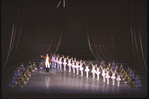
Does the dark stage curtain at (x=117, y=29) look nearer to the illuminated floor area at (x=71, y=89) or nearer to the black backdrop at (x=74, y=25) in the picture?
the black backdrop at (x=74, y=25)

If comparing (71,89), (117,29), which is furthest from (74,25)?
(71,89)

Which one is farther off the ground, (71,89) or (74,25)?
(74,25)

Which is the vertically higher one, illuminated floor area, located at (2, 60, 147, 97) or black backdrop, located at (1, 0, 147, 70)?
black backdrop, located at (1, 0, 147, 70)

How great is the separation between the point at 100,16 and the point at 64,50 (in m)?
7.56

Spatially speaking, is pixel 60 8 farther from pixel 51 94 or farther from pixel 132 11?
pixel 51 94

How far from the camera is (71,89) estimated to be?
7.52 metres

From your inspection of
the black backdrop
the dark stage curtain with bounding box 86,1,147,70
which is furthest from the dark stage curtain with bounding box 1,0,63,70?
the dark stage curtain with bounding box 86,1,147,70

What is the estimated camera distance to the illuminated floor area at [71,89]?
275 inches

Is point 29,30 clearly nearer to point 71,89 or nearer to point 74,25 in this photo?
point 74,25

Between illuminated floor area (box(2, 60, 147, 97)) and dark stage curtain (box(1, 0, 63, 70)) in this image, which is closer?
illuminated floor area (box(2, 60, 147, 97))

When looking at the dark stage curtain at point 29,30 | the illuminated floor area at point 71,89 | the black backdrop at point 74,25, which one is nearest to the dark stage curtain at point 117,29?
the black backdrop at point 74,25

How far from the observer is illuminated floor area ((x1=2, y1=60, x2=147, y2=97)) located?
699cm

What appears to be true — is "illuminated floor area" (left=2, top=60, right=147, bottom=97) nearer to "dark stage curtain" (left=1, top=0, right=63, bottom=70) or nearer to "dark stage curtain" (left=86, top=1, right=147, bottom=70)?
"dark stage curtain" (left=1, top=0, right=63, bottom=70)

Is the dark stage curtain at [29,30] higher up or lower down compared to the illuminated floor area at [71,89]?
higher up
